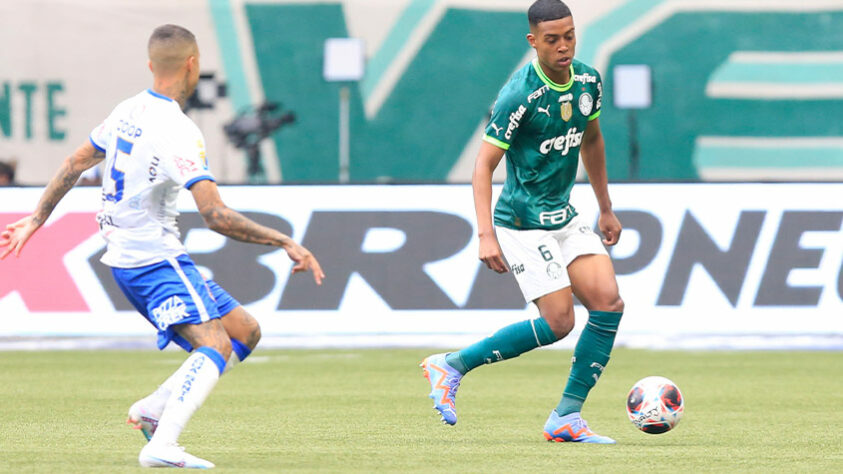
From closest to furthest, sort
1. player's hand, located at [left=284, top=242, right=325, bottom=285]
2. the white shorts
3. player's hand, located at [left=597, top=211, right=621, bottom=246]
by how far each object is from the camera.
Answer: player's hand, located at [left=284, top=242, right=325, bottom=285], the white shorts, player's hand, located at [left=597, top=211, right=621, bottom=246]

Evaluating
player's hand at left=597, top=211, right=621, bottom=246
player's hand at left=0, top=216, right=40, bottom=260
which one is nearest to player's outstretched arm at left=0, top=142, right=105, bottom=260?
player's hand at left=0, top=216, right=40, bottom=260

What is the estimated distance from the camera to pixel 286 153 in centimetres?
2339

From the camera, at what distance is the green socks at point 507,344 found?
6969mm

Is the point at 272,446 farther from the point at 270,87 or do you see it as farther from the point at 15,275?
the point at 270,87

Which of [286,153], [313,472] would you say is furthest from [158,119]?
[286,153]

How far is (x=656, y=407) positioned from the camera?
270 inches

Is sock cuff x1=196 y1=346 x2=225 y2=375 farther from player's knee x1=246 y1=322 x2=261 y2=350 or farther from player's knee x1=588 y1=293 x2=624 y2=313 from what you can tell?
player's knee x1=588 y1=293 x2=624 y2=313

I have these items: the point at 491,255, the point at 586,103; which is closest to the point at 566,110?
the point at 586,103

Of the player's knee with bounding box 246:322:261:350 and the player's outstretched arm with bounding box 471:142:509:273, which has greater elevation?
the player's outstretched arm with bounding box 471:142:509:273

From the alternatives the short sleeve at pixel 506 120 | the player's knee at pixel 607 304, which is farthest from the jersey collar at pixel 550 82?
the player's knee at pixel 607 304

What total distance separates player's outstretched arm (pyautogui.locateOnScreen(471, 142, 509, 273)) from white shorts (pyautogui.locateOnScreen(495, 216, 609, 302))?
0.17m

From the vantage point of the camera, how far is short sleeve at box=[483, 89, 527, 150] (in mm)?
6840

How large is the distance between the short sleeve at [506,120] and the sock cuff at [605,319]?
87 centimetres

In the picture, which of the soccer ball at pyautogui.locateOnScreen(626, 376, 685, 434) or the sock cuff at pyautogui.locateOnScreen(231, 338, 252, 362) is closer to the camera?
the sock cuff at pyautogui.locateOnScreen(231, 338, 252, 362)
